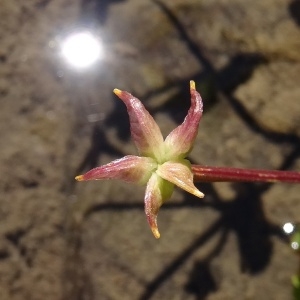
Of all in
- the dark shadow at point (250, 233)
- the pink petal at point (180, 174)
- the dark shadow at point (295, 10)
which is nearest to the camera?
the pink petal at point (180, 174)

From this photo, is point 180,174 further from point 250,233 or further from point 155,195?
point 250,233

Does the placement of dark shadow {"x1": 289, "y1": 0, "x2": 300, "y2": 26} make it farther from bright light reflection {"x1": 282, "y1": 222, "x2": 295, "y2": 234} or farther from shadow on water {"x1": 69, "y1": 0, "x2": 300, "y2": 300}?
Result: bright light reflection {"x1": 282, "y1": 222, "x2": 295, "y2": 234}

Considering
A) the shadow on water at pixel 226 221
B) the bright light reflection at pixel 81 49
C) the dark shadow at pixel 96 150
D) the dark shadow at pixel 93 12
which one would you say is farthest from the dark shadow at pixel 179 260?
the dark shadow at pixel 93 12

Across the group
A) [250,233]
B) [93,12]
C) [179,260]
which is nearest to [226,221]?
[250,233]

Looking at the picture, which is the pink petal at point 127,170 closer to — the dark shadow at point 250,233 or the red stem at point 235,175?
the red stem at point 235,175

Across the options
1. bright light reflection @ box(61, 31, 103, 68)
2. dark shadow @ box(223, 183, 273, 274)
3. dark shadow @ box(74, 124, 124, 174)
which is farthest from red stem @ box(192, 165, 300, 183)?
bright light reflection @ box(61, 31, 103, 68)

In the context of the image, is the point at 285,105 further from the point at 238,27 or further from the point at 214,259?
the point at 214,259

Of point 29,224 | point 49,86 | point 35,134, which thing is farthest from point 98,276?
point 49,86
